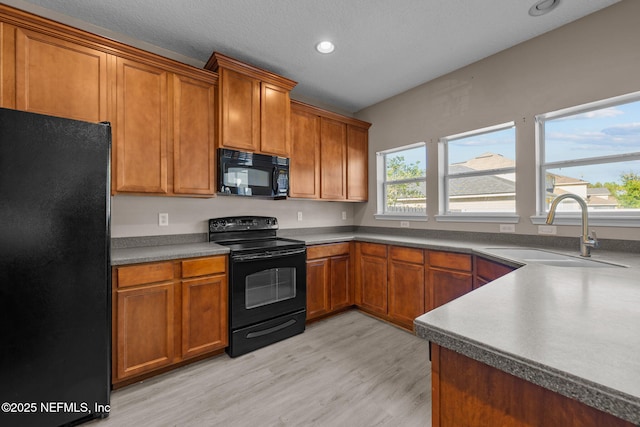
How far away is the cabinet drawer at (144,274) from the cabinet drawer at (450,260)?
2.31m

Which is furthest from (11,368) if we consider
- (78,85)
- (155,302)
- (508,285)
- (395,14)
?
(395,14)

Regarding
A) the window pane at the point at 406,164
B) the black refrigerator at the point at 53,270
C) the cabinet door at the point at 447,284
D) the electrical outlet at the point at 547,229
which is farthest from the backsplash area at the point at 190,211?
the electrical outlet at the point at 547,229

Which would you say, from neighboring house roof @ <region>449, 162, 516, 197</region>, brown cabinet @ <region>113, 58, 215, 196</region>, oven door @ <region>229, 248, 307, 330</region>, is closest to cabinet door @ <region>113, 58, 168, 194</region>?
brown cabinet @ <region>113, 58, 215, 196</region>

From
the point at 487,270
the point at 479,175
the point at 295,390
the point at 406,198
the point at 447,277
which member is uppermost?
the point at 479,175

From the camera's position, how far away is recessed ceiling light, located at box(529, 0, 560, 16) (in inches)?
81.5

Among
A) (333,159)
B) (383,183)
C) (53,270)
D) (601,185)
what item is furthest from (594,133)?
(53,270)

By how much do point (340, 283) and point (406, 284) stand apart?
0.79 meters

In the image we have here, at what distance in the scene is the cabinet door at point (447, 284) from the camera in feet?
8.11

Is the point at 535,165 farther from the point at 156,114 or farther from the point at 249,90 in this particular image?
the point at 156,114

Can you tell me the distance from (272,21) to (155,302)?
238 centimetres

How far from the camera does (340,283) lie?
11.0ft

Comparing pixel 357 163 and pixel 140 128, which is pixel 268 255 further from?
pixel 357 163

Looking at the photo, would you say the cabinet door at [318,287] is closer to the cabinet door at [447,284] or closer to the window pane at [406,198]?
the cabinet door at [447,284]

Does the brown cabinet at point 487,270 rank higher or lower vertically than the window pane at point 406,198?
lower
